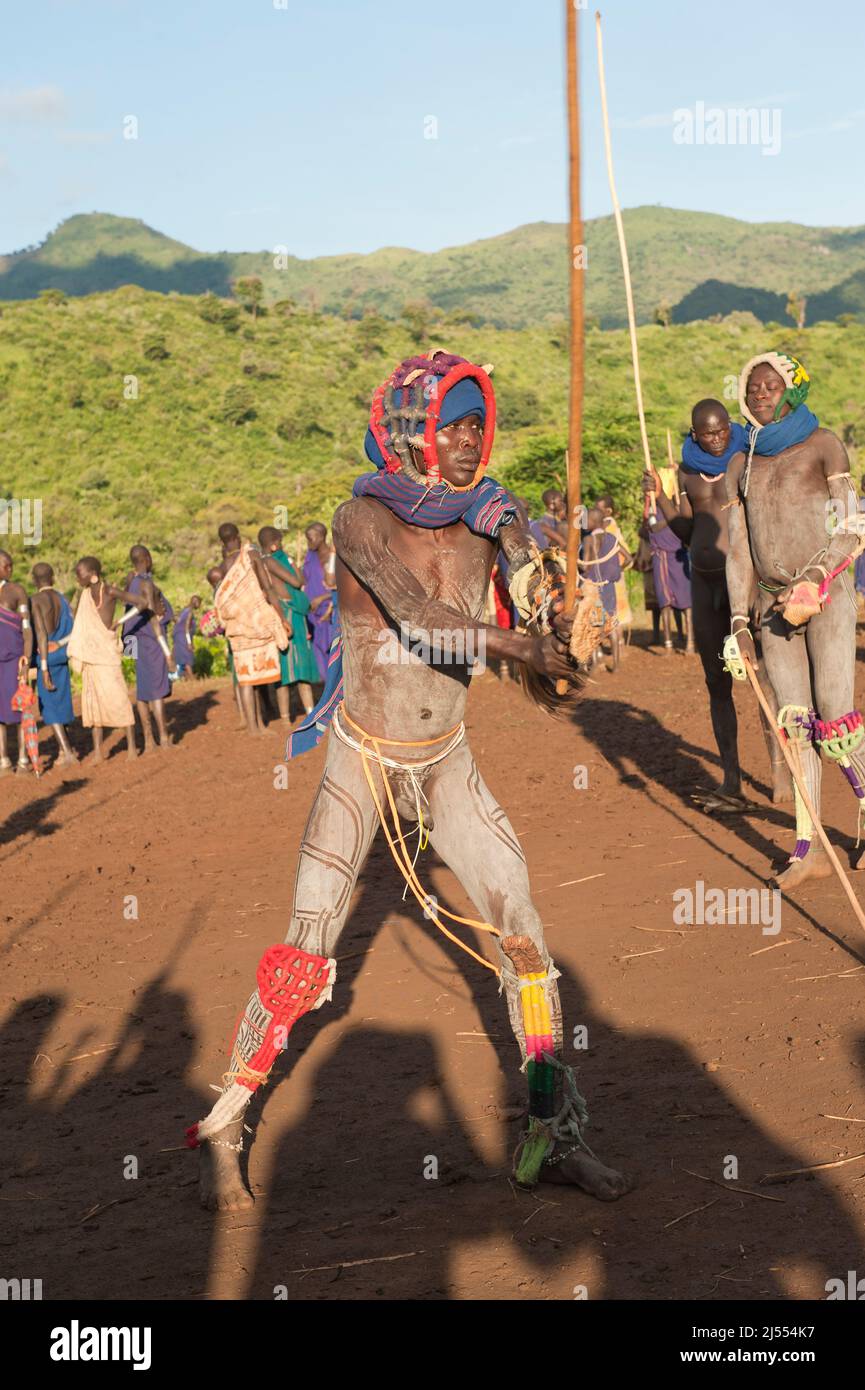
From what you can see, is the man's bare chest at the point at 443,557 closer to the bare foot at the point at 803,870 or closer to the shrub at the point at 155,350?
the bare foot at the point at 803,870

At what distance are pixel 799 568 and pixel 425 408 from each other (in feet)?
12.0

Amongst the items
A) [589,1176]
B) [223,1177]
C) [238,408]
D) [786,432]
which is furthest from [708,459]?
[238,408]

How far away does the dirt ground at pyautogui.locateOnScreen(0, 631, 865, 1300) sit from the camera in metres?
3.81

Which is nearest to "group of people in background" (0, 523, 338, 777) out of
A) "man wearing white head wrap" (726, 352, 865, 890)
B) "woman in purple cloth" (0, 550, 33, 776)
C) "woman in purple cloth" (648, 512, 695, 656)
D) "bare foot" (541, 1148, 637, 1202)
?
"woman in purple cloth" (0, 550, 33, 776)

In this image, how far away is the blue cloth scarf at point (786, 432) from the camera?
7105mm

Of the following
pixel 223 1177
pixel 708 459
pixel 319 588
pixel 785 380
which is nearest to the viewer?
pixel 223 1177

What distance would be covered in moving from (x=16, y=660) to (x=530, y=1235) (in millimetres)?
11039

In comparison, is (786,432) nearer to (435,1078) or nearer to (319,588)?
(435,1078)

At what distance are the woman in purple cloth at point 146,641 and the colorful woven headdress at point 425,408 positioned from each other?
10.1m

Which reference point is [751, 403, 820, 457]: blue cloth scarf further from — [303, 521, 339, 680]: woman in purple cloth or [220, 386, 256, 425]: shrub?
[220, 386, 256, 425]: shrub

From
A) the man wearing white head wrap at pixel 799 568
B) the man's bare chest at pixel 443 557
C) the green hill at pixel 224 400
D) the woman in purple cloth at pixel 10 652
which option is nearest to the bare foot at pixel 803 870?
the man wearing white head wrap at pixel 799 568

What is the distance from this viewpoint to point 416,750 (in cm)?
438

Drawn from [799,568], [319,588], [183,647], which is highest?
[799,568]

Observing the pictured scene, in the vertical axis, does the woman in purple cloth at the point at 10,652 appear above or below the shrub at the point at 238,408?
below
